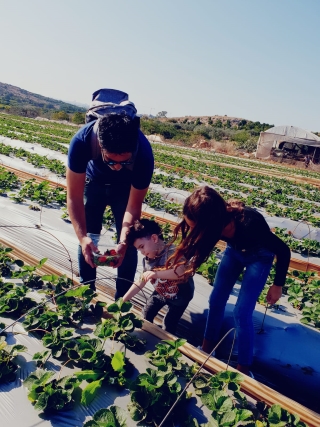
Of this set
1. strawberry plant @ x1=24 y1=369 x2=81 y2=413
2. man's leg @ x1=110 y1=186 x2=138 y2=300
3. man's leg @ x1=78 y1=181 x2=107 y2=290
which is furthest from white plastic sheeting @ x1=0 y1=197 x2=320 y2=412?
strawberry plant @ x1=24 y1=369 x2=81 y2=413

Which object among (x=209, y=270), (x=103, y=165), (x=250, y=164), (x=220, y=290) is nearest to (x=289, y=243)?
(x=209, y=270)

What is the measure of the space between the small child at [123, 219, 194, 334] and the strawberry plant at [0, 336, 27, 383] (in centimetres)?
85

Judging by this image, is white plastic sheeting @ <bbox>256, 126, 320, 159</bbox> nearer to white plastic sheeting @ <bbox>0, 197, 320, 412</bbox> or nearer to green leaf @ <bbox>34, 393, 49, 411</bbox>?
white plastic sheeting @ <bbox>0, 197, 320, 412</bbox>

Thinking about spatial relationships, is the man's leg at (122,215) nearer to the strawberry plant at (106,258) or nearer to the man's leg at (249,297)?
the strawberry plant at (106,258)

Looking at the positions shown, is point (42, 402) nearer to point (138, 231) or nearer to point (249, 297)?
point (138, 231)

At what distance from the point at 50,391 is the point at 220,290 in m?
1.40

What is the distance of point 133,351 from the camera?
2.45 metres

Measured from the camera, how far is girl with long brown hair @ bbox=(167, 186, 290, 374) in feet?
7.04

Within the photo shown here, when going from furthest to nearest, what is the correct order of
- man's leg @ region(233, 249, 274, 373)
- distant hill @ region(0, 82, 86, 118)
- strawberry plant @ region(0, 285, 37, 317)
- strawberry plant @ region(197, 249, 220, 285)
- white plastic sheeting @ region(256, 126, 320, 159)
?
distant hill @ region(0, 82, 86, 118), white plastic sheeting @ region(256, 126, 320, 159), strawberry plant @ region(197, 249, 220, 285), strawberry plant @ region(0, 285, 37, 317), man's leg @ region(233, 249, 274, 373)

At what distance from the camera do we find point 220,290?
110 inches

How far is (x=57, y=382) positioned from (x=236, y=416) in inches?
36.9

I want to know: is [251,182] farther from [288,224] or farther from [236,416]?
[236,416]

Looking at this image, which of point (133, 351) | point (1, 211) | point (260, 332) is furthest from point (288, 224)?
point (133, 351)

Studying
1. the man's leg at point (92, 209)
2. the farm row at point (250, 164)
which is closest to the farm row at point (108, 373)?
the man's leg at point (92, 209)
